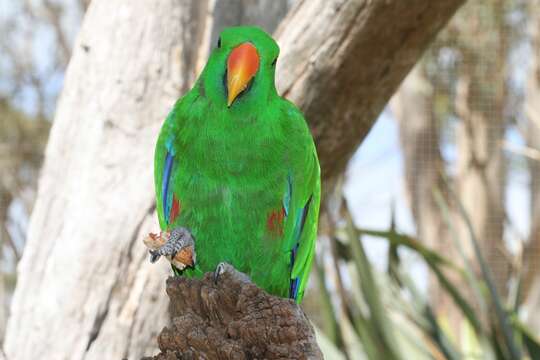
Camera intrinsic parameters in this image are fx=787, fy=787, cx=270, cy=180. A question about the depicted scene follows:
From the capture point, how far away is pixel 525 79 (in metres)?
4.87

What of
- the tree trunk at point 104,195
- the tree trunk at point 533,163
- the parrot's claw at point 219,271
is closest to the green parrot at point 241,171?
the parrot's claw at point 219,271

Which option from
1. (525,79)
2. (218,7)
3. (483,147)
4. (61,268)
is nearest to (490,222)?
(483,147)

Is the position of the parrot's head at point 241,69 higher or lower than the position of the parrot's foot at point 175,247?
higher

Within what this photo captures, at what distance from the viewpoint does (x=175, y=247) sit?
3.92 ft

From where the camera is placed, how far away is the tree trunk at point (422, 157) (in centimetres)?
469

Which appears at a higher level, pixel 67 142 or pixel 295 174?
pixel 67 142

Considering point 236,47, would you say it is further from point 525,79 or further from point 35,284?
point 525,79

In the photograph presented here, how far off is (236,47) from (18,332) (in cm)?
77

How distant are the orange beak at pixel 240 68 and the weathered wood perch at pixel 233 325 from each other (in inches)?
11.1

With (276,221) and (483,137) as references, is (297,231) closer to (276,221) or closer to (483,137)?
(276,221)

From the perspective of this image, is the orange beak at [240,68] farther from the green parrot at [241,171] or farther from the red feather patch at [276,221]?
the red feather patch at [276,221]

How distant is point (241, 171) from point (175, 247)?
15 centimetres

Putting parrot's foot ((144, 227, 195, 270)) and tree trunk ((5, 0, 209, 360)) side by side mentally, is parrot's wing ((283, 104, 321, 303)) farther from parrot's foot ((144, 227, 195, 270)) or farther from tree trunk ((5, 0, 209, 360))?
tree trunk ((5, 0, 209, 360))

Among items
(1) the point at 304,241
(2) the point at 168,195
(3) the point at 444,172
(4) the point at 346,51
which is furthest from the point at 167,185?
(3) the point at 444,172
